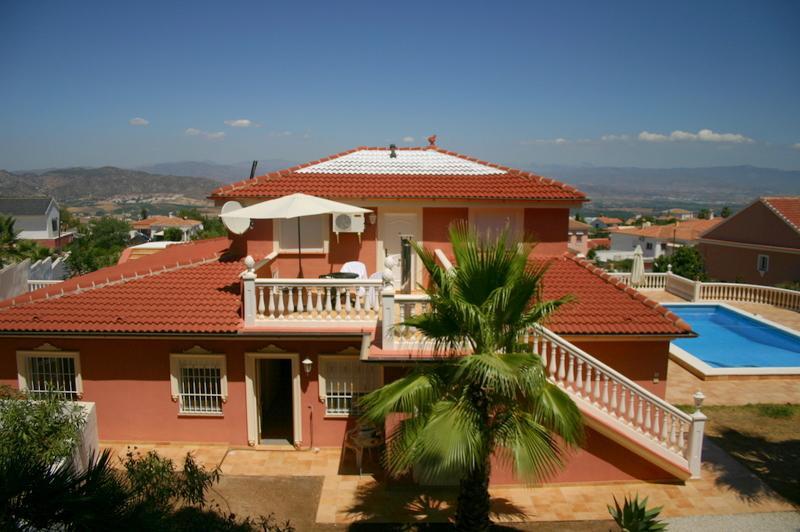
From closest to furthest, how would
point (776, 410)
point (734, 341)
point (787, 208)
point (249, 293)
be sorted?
point (249, 293) → point (776, 410) → point (734, 341) → point (787, 208)

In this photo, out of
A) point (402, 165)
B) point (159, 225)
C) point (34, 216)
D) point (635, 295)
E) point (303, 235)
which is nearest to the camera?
point (635, 295)

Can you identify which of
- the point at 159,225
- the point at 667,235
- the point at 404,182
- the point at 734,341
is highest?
the point at 404,182

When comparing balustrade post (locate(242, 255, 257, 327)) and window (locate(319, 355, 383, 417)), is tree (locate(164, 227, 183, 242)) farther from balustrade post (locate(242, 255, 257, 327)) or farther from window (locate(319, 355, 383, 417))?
window (locate(319, 355, 383, 417))

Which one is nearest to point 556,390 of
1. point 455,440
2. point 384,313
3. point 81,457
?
point 455,440

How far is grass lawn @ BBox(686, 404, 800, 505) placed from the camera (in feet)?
36.0

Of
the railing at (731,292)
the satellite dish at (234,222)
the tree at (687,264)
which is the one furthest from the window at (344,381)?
the tree at (687,264)

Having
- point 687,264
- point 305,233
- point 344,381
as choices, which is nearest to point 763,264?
point 687,264

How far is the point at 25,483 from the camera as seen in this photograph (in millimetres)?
3551

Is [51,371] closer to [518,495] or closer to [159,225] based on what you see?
[518,495]

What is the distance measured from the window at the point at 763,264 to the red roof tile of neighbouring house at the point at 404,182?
103 feet

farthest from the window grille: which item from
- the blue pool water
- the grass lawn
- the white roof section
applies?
the blue pool water

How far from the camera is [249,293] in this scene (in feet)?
37.4

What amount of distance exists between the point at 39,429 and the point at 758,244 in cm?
4543

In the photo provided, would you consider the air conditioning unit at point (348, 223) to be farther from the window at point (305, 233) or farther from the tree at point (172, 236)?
Result: the tree at point (172, 236)
